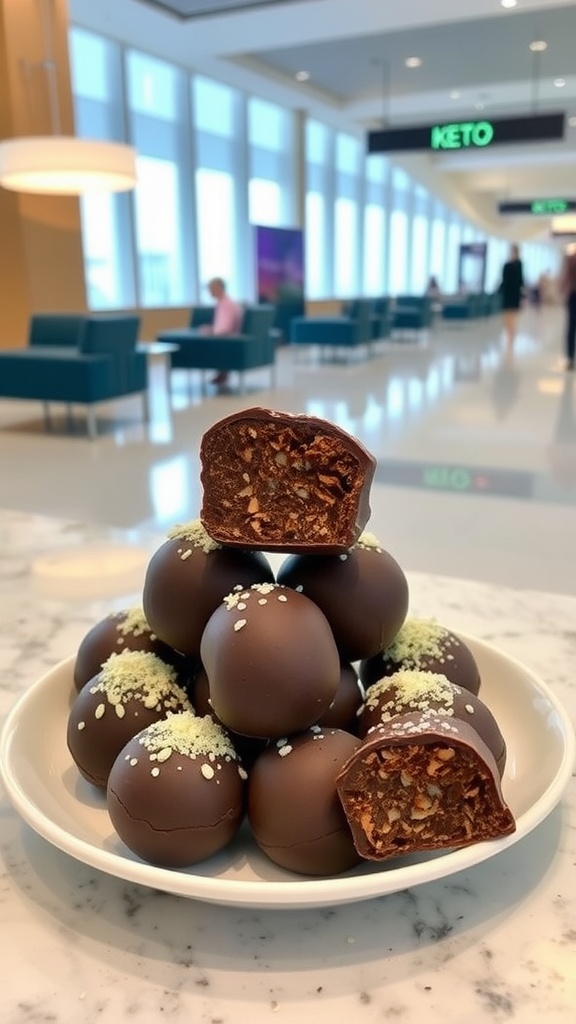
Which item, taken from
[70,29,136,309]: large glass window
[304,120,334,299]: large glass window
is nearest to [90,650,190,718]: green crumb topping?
[70,29,136,309]: large glass window

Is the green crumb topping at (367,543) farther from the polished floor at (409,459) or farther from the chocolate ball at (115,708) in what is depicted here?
the polished floor at (409,459)

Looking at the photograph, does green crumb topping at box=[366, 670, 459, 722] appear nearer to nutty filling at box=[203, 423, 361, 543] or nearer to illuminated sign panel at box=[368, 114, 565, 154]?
nutty filling at box=[203, 423, 361, 543]

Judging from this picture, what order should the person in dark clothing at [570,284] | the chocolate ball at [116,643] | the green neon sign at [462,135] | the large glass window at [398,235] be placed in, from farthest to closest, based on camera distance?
the large glass window at [398,235]
the green neon sign at [462,135]
the person in dark clothing at [570,284]
the chocolate ball at [116,643]

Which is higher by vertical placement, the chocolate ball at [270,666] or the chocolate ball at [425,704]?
the chocolate ball at [270,666]

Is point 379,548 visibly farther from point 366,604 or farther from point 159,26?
point 159,26

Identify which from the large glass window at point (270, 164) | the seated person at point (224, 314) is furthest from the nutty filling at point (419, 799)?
the large glass window at point (270, 164)

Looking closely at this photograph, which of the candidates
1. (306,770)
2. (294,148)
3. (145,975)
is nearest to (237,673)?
(306,770)

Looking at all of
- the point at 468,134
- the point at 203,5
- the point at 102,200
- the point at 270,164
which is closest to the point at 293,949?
the point at 203,5

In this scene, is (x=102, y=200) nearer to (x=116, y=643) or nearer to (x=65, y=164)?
(x=65, y=164)
